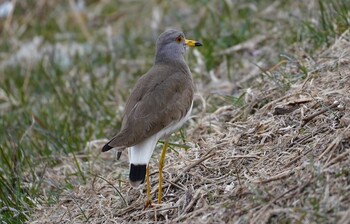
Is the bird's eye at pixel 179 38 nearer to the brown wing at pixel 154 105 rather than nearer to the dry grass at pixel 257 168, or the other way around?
the brown wing at pixel 154 105

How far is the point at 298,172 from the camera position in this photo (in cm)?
406

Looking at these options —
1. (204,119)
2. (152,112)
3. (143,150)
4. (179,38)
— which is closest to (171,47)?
(179,38)

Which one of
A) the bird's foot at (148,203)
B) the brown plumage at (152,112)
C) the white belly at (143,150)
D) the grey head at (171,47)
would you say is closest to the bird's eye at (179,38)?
the grey head at (171,47)

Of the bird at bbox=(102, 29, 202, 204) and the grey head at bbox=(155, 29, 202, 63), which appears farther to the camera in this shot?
the grey head at bbox=(155, 29, 202, 63)

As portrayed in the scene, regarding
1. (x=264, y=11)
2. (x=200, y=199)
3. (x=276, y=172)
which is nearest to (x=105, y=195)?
(x=200, y=199)

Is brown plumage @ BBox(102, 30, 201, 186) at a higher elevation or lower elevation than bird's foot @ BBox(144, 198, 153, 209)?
higher

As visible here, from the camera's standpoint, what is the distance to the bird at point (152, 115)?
4336mm

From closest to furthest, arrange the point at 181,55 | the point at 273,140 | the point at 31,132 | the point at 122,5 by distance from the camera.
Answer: the point at 273,140 → the point at 181,55 → the point at 31,132 → the point at 122,5

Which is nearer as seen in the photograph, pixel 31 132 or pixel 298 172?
pixel 298 172

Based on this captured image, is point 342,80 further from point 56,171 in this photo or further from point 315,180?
point 56,171

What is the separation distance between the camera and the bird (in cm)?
434

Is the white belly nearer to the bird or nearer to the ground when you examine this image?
the bird

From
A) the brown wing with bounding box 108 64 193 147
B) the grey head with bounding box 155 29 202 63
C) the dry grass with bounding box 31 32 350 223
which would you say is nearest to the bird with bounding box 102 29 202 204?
the brown wing with bounding box 108 64 193 147

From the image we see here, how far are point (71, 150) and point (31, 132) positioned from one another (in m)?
0.76
